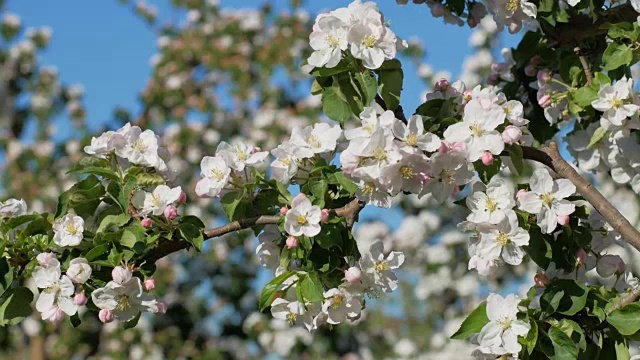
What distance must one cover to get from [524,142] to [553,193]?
5.3 inches

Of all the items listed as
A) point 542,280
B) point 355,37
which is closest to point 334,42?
point 355,37

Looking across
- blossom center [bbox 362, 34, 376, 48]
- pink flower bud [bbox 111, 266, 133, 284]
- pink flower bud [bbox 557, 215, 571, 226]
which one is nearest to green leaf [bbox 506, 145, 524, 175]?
pink flower bud [bbox 557, 215, 571, 226]

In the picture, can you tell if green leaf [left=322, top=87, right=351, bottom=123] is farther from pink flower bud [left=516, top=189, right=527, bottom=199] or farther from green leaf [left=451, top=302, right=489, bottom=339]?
green leaf [left=451, top=302, right=489, bottom=339]

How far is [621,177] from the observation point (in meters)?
2.51

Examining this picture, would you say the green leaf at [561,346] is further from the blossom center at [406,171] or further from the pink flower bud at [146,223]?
the pink flower bud at [146,223]

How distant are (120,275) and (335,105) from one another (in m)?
0.52

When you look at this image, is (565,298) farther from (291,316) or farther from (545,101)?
(545,101)

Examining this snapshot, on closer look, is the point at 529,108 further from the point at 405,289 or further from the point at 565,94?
the point at 405,289

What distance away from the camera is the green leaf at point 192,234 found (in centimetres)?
178

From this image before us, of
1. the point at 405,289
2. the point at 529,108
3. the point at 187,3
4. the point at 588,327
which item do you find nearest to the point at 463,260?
the point at 405,289

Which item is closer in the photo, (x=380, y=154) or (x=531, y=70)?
(x=380, y=154)

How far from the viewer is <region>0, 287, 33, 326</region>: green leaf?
182 centimetres

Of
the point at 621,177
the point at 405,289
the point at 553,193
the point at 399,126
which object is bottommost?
the point at 405,289

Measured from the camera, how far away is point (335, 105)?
5.86 feet
